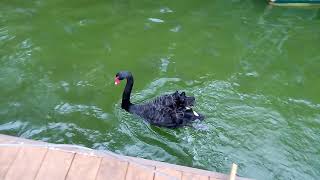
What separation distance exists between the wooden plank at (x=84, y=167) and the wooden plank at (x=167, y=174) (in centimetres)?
57

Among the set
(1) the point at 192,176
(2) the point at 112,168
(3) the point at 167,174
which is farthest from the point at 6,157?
(1) the point at 192,176

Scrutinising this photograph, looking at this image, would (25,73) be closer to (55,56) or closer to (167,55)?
(55,56)

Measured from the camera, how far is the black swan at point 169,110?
5.09 m

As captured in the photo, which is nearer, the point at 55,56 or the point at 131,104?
the point at 131,104

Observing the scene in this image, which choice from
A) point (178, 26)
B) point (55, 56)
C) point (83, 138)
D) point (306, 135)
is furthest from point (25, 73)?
point (306, 135)

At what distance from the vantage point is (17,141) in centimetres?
422

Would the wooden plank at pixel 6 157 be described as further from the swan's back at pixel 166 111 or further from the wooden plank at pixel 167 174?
→ the swan's back at pixel 166 111

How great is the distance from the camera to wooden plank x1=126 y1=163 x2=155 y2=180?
3.90 meters

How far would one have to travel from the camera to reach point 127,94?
535cm

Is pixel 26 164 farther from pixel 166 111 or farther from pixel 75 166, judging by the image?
pixel 166 111

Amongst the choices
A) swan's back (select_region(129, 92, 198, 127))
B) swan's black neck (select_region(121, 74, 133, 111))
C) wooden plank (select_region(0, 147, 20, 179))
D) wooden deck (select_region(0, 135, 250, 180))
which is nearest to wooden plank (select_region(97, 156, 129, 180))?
wooden deck (select_region(0, 135, 250, 180))

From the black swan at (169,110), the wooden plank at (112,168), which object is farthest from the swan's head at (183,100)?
the wooden plank at (112,168)

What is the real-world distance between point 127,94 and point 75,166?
5.18 feet

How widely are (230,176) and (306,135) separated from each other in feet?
5.78
